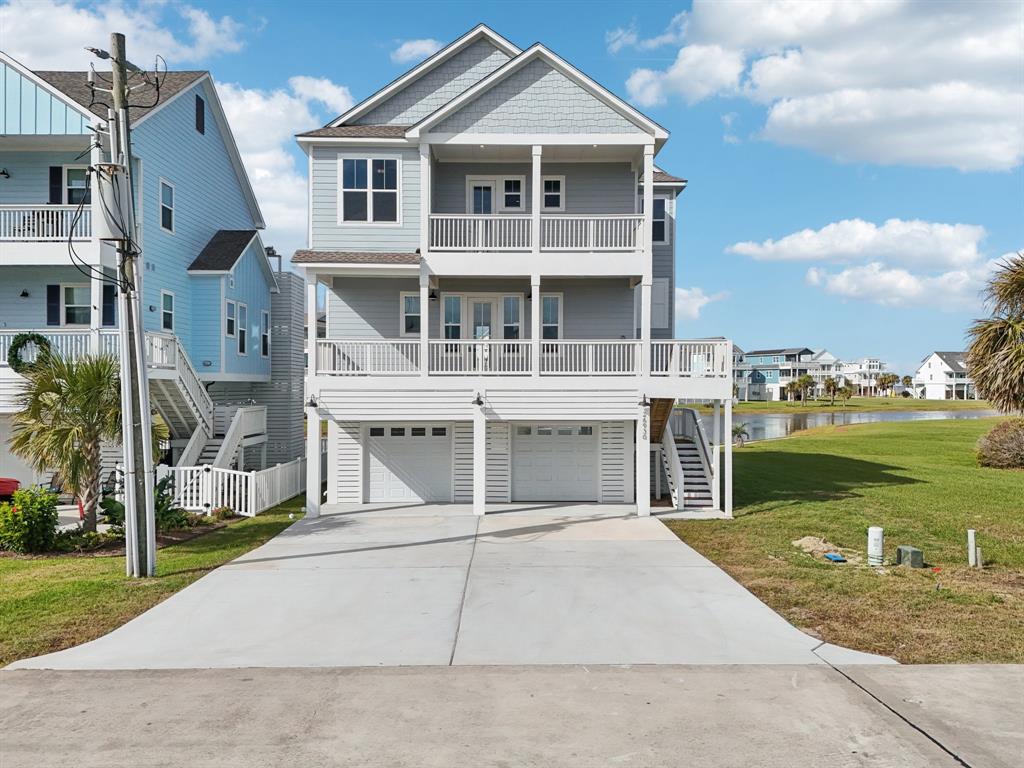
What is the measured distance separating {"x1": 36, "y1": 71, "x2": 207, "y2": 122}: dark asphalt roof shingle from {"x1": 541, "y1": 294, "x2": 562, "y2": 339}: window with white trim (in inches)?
450

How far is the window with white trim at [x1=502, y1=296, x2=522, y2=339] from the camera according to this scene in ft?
62.5

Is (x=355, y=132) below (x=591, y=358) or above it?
above

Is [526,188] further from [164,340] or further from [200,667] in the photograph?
[200,667]

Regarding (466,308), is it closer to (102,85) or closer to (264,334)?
(264,334)

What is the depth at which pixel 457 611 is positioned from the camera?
930cm

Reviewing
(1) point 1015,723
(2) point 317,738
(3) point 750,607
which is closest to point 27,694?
(2) point 317,738

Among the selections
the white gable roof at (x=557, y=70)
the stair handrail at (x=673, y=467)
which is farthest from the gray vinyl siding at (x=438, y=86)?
the stair handrail at (x=673, y=467)

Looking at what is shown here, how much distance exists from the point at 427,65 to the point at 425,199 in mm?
4536

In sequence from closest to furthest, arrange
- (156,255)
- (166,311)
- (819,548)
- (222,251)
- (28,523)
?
(28,523), (819,548), (156,255), (166,311), (222,251)

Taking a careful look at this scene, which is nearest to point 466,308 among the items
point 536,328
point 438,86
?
point 536,328

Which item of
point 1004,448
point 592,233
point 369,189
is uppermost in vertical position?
point 369,189

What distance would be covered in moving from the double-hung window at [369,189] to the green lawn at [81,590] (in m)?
8.53

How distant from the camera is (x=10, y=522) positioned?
12.5 m

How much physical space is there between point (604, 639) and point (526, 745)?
2.74 m
